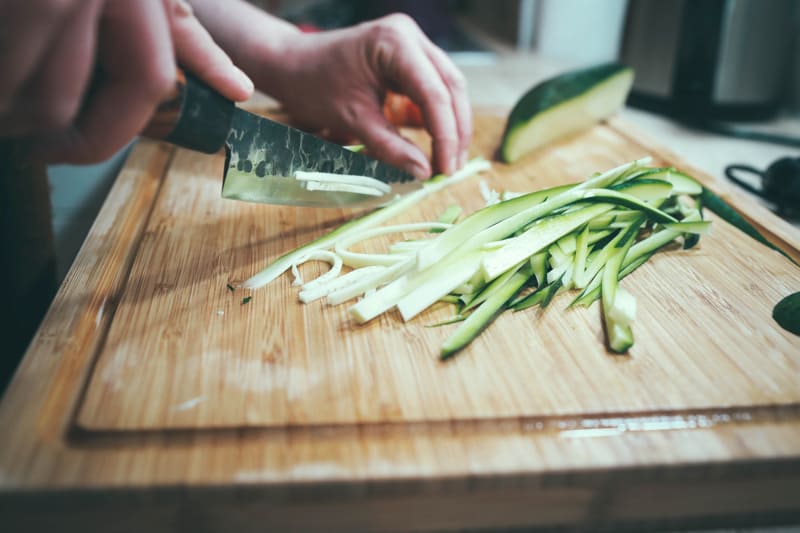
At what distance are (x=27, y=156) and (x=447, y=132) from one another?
0.96 metres

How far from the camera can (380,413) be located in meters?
0.89

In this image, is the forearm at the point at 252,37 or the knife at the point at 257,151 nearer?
the knife at the point at 257,151

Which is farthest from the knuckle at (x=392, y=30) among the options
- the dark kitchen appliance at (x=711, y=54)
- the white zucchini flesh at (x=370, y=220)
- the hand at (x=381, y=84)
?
the dark kitchen appliance at (x=711, y=54)

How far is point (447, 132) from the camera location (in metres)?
1.59

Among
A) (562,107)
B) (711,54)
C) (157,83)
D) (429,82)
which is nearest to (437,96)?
(429,82)

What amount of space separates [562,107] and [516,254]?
2.84 ft

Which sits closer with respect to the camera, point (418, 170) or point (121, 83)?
point (121, 83)

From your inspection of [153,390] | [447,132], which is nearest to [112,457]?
[153,390]

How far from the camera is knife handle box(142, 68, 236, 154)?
998mm

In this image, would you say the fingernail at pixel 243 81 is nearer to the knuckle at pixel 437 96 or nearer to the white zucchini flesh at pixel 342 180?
the white zucchini flesh at pixel 342 180

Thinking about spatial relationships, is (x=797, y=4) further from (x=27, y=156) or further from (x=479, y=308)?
(x=27, y=156)

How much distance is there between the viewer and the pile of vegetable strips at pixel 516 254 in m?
1.13

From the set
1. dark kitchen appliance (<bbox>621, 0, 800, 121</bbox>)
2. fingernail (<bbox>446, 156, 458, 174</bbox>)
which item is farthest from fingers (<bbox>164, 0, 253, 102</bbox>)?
dark kitchen appliance (<bbox>621, 0, 800, 121</bbox>)

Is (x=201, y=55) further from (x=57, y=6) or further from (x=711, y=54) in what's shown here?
(x=711, y=54)
